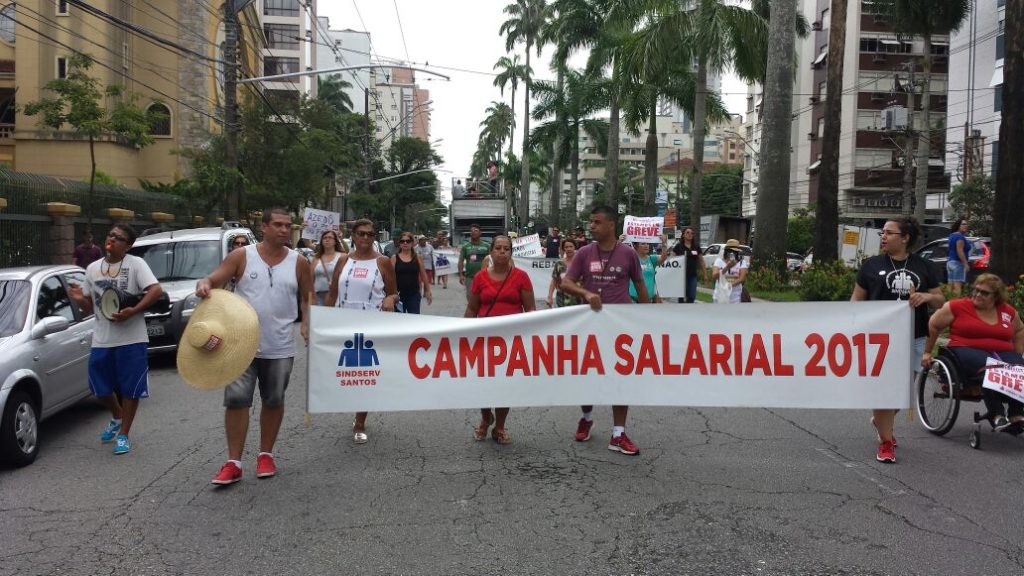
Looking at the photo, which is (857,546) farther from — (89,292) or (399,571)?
(89,292)

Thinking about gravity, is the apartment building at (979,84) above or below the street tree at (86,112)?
above

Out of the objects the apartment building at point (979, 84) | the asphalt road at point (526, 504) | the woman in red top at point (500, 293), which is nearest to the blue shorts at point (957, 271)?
the asphalt road at point (526, 504)

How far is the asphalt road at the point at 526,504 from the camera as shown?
4.56 m

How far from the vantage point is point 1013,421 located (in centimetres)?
674

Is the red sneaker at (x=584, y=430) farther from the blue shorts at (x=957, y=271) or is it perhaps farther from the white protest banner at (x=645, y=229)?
the white protest banner at (x=645, y=229)

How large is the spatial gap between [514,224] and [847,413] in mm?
72288

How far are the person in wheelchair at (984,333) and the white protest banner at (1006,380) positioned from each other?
0.11 m

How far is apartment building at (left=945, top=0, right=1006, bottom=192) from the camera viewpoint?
37.8 m

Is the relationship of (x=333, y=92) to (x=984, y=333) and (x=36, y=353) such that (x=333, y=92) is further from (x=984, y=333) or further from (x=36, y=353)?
(x=984, y=333)

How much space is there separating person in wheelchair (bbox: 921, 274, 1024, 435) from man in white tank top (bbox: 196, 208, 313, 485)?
4.71 meters

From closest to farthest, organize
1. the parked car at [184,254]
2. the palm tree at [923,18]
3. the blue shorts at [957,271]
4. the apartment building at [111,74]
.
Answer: the parked car at [184,254] → the blue shorts at [957,271] → the palm tree at [923,18] → the apartment building at [111,74]

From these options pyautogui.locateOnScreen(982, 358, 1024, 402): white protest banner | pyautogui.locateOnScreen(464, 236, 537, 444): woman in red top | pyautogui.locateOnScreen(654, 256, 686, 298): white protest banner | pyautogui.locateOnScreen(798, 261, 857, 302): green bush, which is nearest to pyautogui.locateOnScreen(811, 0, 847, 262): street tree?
pyautogui.locateOnScreen(798, 261, 857, 302): green bush

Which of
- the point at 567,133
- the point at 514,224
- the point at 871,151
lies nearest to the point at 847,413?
the point at 567,133

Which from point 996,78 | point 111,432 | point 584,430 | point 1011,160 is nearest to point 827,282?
point 1011,160
